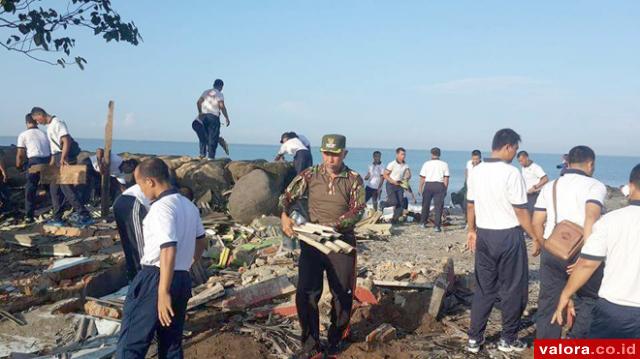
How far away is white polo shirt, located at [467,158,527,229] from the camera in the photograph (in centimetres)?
491

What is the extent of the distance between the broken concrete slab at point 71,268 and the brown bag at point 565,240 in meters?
5.97

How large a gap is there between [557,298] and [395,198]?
9.24 meters

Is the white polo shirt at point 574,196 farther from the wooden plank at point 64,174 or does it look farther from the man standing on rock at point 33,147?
the man standing on rock at point 33,147

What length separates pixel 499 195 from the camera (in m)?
4.93

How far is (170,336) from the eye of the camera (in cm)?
377

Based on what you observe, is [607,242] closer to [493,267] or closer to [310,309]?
[493,267]

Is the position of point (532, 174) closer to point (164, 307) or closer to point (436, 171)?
point (436, 171)

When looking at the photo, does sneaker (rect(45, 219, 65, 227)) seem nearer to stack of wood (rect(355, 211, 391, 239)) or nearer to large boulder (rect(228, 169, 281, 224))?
large boulder (rect(228, 169, 281, 224))

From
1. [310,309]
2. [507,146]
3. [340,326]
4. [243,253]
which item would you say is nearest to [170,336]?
[310,309]

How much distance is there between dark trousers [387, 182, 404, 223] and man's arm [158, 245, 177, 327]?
10602 mm

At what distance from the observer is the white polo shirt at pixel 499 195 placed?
4910mm

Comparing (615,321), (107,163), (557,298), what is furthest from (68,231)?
(615,321)

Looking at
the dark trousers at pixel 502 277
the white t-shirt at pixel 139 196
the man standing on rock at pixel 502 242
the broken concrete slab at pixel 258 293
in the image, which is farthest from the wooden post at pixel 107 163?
→ the dark trousers at pixel 502 277

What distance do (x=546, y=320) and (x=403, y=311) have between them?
1.81 metres
